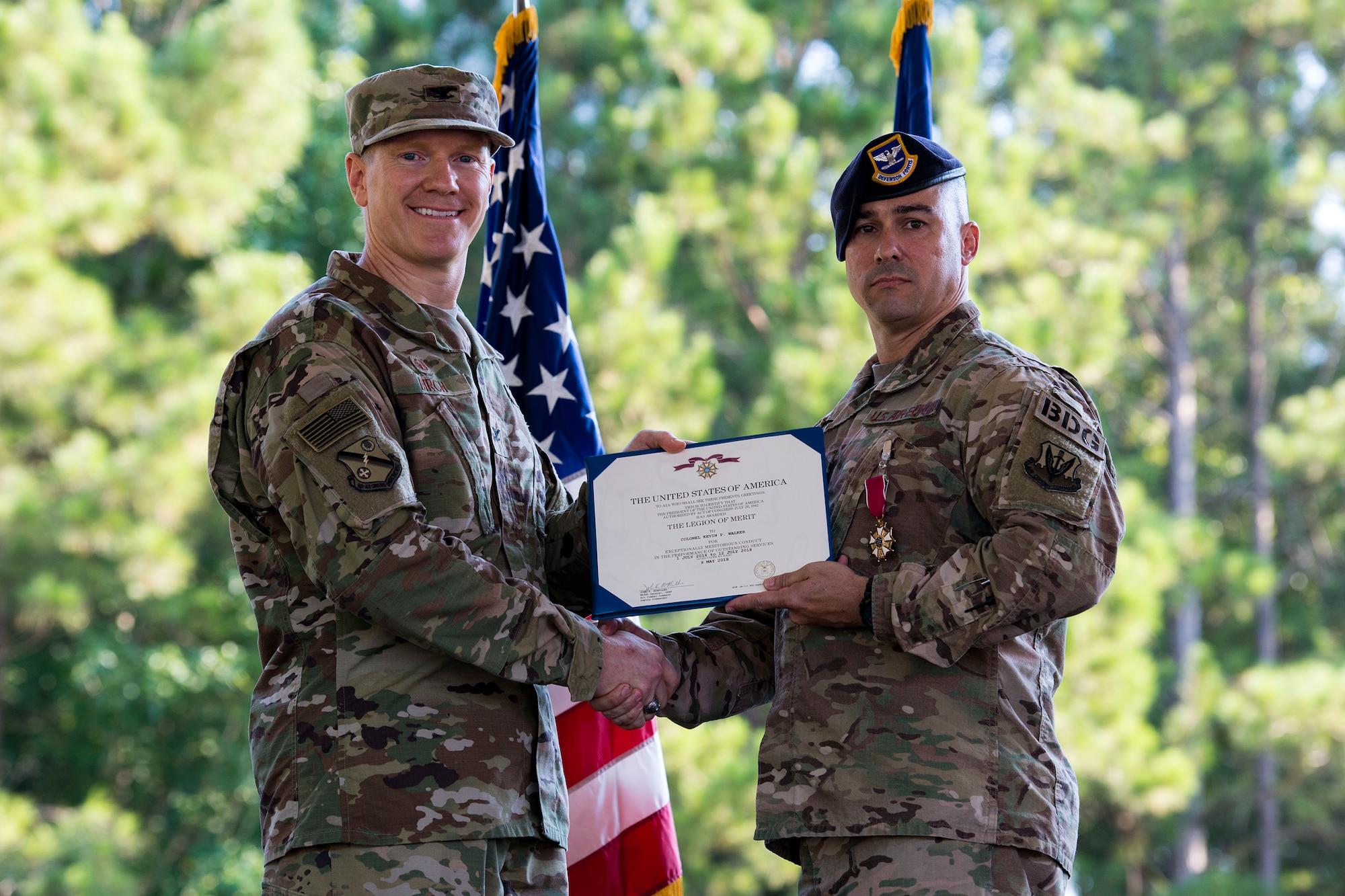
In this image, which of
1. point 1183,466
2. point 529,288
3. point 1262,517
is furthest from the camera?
point 1262,517

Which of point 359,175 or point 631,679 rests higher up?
point 359,175

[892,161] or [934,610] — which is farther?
[892,161]

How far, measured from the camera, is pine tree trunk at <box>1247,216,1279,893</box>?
1719 cm

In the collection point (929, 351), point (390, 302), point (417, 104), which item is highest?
point (417, 104)

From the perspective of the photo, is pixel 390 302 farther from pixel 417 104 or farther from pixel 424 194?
pixel 417 104

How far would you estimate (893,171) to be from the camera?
11.0 ft

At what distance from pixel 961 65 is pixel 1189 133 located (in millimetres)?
7492

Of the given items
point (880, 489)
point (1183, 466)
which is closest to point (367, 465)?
point (880, 489)

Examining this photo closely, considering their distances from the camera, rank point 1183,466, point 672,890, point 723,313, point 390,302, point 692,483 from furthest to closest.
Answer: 1. point 1183,466
2. point 723,313
3. point 672,890
4. point 692,483
5. point 390,302

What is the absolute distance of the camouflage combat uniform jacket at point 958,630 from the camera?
283 centimetres

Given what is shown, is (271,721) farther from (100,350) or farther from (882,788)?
(100,350)

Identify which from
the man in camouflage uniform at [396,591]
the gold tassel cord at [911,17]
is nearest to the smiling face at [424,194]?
the man in camouflage uniform at [396,591]

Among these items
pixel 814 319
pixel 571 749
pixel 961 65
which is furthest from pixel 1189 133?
pixel 571 749

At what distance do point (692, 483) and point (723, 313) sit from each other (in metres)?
12.8
